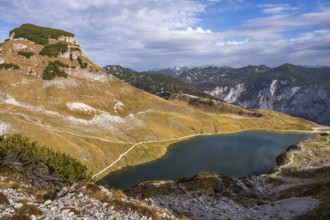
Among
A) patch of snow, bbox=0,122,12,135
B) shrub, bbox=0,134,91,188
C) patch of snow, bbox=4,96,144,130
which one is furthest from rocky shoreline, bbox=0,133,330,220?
patch of snow, bbox=4,96,144,130

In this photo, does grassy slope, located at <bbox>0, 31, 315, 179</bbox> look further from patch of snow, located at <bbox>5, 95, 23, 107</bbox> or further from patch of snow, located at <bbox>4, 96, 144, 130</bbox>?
patch of snow, located at <bbox>5, 95, 23, 107</bbox>

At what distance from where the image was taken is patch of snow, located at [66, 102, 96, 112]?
179 m

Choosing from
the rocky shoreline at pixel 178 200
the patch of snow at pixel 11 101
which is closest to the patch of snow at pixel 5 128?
the patch of snow at pixel 11 101

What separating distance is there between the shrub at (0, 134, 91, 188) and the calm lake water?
52689 millimetres

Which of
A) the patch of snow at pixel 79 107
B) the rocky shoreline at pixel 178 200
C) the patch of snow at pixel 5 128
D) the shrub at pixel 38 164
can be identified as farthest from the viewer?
the patch of snow at pixel 79 107

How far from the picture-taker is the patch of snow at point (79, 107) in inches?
7065

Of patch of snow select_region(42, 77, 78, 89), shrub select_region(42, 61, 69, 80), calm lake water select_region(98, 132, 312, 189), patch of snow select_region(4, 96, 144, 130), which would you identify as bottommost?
calm lake water select_region(98, 132, 312, 189)

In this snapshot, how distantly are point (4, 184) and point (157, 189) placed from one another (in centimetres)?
4386

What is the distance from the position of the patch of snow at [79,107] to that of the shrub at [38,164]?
116 metres

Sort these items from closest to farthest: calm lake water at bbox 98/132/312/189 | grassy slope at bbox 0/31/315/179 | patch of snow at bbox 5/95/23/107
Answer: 1. calm lake water at bbox 98/132/312/189
2. grassy slope at bbox 0/31/315/179
3. patch of snow at bbox 5/95/23/107

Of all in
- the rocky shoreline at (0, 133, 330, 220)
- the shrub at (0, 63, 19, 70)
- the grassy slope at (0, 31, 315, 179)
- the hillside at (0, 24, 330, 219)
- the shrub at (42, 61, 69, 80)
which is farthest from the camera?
the shrub at (42, 61, 69, 80)

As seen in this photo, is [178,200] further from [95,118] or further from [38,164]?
[95,118]

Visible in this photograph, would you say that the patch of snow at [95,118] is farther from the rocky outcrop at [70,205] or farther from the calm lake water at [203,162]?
the rocky outcrop at [70,205]

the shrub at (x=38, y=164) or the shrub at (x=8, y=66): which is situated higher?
the shrub at (x=8, y=66)
